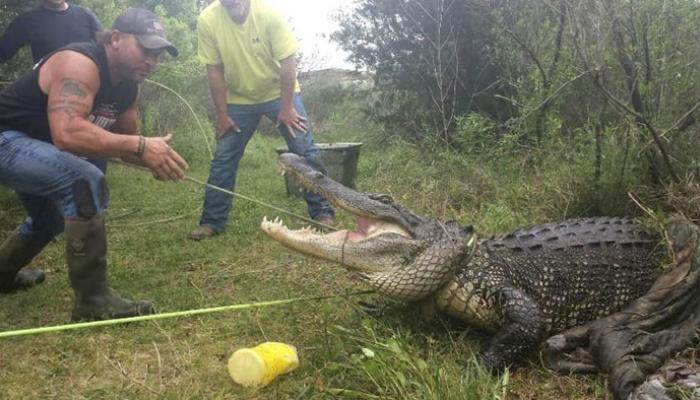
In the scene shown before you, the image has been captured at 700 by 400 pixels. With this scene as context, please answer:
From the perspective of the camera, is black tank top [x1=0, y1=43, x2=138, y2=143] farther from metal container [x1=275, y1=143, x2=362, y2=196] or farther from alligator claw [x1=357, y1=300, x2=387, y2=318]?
metal container [x1=275, y1=143, x2=362, y2=196]

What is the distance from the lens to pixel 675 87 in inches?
157

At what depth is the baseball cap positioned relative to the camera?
323 centimetres

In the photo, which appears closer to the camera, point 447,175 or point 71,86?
point 71,86

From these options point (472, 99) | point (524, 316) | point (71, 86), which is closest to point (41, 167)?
point (71, 86)

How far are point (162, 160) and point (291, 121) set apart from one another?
1.98m

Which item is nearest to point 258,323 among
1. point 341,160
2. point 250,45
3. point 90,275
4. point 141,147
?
point 90,275

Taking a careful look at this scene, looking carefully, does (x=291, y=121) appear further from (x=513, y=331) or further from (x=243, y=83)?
(x=513, y=331)

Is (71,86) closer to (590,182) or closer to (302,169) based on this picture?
(302,169)

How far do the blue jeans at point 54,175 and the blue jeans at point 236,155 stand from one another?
6.12 ft

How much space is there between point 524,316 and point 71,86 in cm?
240

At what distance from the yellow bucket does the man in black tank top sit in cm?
101

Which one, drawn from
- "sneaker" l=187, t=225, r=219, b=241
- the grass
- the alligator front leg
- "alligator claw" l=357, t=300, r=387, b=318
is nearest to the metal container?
the grass

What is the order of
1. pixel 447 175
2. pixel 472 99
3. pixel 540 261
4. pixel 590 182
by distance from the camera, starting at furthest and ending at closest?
pixel 472 99
pixel 447 175
pixel 590 182
pixel 540 261

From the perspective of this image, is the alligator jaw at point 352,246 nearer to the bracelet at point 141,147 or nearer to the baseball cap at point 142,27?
the bracelet at point 141,147
